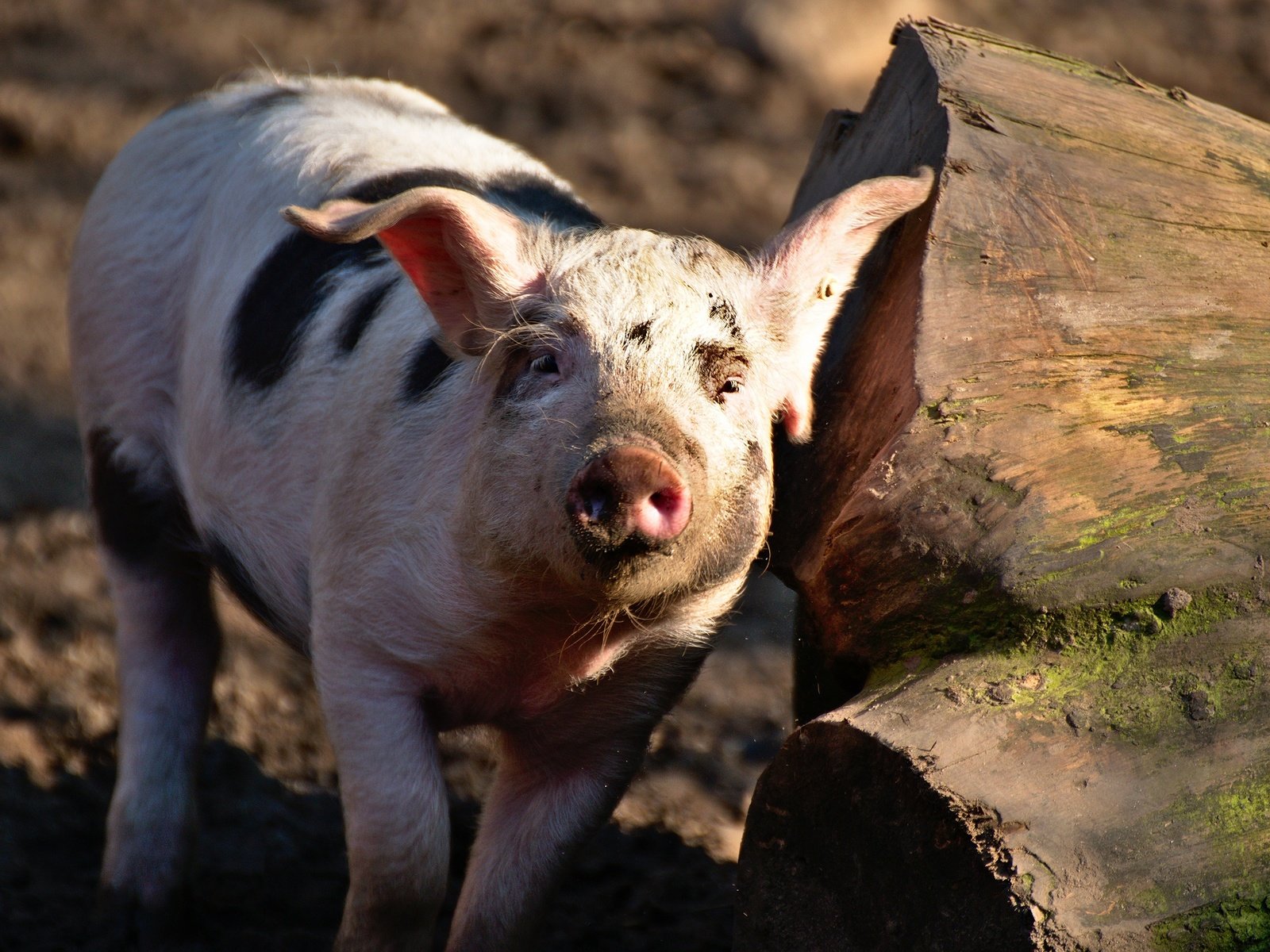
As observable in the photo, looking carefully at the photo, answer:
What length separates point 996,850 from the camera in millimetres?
2279

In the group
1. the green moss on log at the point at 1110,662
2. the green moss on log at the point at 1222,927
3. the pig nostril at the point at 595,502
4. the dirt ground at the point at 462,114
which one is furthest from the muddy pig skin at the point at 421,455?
the green moss on log at the point at 1222,927

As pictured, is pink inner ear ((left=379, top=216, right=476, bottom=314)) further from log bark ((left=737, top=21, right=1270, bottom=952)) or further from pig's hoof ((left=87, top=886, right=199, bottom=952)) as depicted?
pig's hoof ((left=87, top=886, right=199, bottom=952))

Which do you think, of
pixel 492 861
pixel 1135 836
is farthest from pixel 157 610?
pixel 1135 836

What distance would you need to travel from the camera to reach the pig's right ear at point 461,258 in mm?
2787

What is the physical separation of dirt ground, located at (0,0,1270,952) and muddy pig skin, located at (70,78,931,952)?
42 cm

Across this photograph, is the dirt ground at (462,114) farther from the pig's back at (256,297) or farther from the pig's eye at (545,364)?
the pig's eye at (545,364)

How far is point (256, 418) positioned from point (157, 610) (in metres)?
0.80

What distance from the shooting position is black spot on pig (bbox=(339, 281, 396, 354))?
339 centimetres

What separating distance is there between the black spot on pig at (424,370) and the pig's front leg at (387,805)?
1.97 feet

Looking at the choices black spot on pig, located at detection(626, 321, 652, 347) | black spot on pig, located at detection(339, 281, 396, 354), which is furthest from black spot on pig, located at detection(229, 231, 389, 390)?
black spot on pig, located at detection(626, 321, 652, 347)

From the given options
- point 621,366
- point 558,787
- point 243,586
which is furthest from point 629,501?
point 243,586

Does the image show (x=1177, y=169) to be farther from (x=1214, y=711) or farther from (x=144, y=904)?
(x=144, y=904)

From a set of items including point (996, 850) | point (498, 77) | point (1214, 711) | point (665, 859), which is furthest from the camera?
point (498, 77)

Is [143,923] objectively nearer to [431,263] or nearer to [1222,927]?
[431,263]
